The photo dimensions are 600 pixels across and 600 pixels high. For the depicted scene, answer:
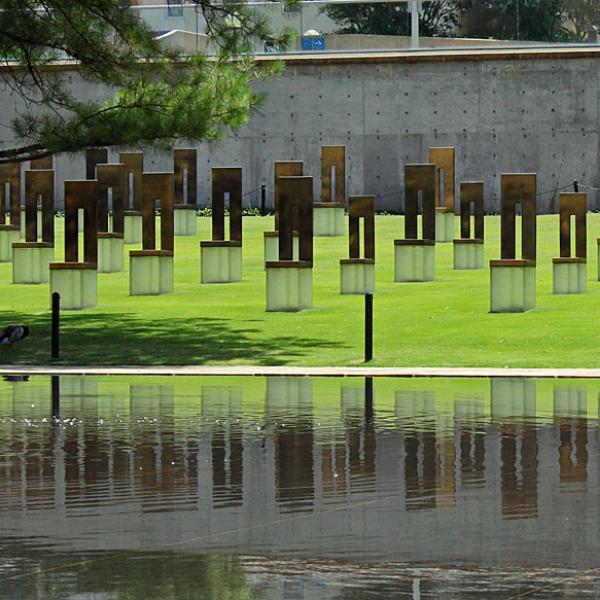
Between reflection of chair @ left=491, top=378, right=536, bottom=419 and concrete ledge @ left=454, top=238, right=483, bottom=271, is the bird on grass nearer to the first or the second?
reflection of chair @ left=491, top=378, right=536, bottom=419

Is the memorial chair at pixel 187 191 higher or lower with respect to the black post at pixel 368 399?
higher

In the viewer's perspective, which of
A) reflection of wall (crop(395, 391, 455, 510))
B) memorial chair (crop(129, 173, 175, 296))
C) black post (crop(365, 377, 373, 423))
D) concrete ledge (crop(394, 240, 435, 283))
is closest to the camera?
reflection of wall (crop(395, 391, 455, 510))

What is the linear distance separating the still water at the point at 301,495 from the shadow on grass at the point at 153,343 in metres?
4.54

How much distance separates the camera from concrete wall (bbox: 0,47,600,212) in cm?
4762

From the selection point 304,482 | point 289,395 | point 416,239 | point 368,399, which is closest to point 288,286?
point 416,239

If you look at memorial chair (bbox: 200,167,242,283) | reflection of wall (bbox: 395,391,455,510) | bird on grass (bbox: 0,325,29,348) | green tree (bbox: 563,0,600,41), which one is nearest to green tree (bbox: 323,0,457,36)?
green tree (bbox: 563,0,600,41)

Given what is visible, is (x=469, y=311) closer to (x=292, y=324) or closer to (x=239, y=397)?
(x=292, y=324)

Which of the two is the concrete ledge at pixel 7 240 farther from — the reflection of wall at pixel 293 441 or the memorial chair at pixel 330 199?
the reflection of wall at pixel 293 441

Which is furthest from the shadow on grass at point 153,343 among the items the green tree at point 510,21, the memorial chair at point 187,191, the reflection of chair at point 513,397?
the green tree at point 510,21

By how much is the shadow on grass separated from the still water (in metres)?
4.54

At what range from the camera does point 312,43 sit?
4831 cm

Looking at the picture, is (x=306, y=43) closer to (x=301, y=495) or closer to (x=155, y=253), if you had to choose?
(x=155, y=253)

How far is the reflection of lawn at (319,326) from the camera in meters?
24.8

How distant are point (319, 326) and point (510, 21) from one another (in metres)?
21.0
